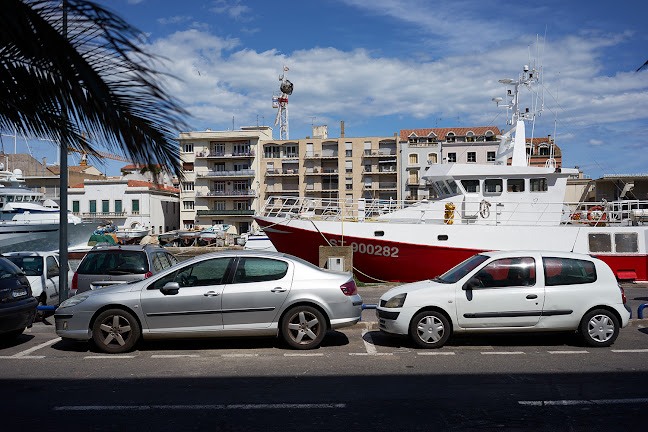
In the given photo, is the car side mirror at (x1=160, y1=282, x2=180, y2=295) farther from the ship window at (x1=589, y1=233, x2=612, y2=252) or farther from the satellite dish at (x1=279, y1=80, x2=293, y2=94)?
the satellite dish at (x1=279, y1=80, x2=293, y2=94)

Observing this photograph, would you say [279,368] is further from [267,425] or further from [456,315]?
[456,315]

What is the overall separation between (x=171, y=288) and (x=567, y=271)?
6.31 m

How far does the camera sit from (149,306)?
26.5ft

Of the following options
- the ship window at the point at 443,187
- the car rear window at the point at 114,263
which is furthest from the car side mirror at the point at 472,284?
the ship window at the point at 443,187

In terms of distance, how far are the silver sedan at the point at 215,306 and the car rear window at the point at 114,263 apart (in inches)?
84.7

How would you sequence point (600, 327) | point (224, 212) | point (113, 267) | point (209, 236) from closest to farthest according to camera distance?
1. point (600, 327)
2. point (113, 267)
3. point (209, 236)
4. point (224, 212)

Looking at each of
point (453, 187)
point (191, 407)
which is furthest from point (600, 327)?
point (453, 187)

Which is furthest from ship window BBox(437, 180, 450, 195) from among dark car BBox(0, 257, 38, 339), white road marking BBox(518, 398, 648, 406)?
dark car BBox(0, 257, 38, 339)

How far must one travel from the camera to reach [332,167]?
244 ft

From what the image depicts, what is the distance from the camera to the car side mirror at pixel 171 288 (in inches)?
316

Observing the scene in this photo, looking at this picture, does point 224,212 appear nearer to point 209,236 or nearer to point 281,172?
point 281,172

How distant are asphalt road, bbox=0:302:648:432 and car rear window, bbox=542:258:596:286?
1.09m

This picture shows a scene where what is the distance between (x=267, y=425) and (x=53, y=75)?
3.67 m

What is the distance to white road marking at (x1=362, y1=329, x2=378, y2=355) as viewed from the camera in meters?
8.34
